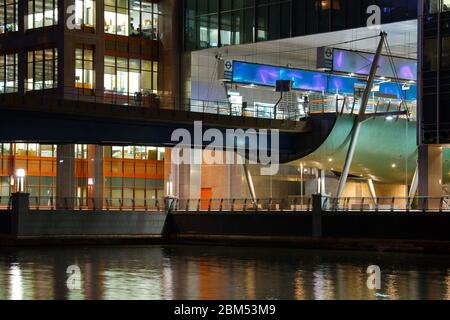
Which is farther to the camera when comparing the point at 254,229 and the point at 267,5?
the point at 267,5

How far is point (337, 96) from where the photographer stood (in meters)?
78.0

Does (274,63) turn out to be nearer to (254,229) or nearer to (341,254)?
(254,229)

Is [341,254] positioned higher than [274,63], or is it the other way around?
[274,63]

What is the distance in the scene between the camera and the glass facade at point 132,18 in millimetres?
87938

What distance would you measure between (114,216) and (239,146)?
9.71 meters

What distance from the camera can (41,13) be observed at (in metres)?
84.1

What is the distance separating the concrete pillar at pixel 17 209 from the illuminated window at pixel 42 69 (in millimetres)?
16928

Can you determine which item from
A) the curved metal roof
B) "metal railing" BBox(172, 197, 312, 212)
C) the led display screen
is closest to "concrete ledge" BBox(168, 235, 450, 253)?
"metal railing" BBox(172, 197, 312, 212)

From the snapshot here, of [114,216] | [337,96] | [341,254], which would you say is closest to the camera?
[341,254]

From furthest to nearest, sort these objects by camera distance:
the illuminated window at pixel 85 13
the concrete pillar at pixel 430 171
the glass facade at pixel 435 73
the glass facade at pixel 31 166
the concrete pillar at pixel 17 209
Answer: the glass facade at pixel 31 166, the illuminated window at pixel 85 13, the concrete pillar at pixel 17 209, the concrete pillar at pixel 430 171, the glass facade at pixel 435 73

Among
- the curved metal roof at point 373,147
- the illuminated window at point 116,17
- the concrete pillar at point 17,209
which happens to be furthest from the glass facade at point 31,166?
the curved metal roof at point 373,147

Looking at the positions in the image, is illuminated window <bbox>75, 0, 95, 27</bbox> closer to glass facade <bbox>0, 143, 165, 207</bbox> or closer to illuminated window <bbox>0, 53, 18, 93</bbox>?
illuminated window <bbox>0, 53, 18, 93</bbox>

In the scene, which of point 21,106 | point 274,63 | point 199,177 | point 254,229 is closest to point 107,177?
point 199,177

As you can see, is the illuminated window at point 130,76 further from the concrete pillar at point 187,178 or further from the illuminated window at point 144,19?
the concrete pillar at point 187,178
